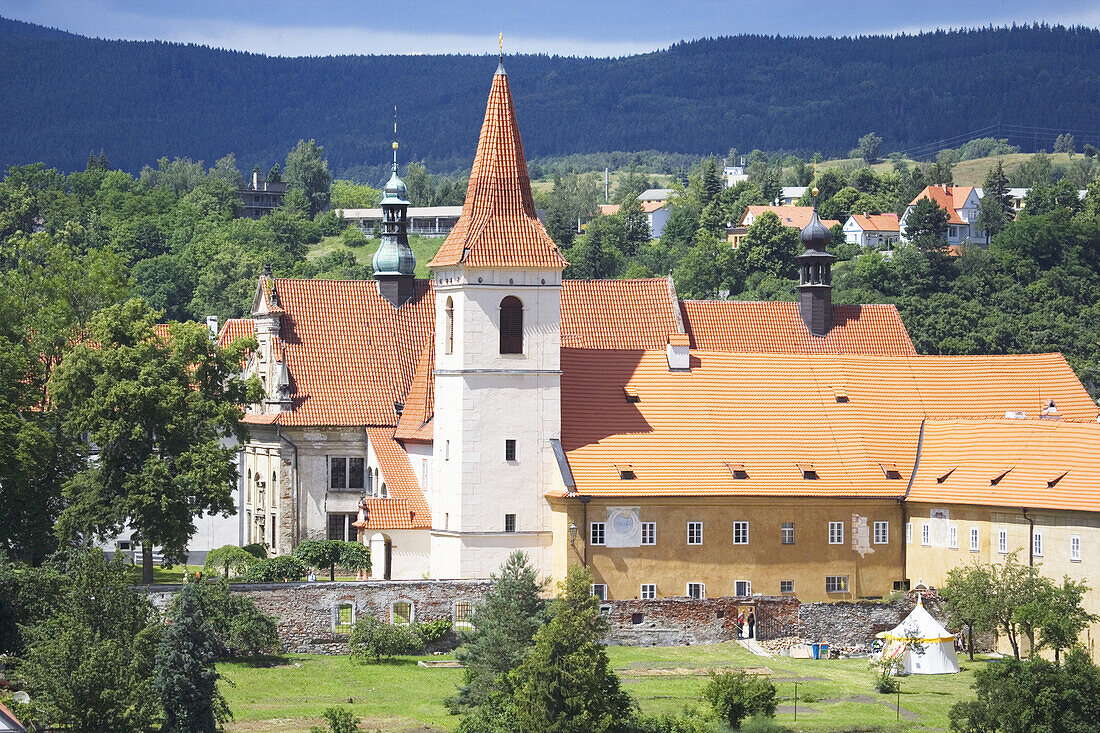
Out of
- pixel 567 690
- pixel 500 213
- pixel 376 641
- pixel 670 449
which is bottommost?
pixel 567 690

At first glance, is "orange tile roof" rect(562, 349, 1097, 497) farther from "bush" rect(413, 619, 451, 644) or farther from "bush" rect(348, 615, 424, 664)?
"bush" rect(348, 615, 424, 664)

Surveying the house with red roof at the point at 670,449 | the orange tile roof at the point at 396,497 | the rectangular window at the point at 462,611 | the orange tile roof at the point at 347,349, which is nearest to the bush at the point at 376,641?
the rectangular window at the point at 462,611

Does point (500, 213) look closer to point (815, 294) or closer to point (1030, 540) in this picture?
point (1030, 540)

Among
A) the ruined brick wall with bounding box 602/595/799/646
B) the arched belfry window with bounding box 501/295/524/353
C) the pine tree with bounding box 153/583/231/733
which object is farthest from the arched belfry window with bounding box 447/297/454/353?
the pine tree with bounding box 153/583/231/733

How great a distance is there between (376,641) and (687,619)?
9558 millimetres

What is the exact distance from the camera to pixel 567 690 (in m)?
45.4

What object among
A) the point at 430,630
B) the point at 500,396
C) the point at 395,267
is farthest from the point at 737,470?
the point at 395,267

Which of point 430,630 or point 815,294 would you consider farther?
point 815,294

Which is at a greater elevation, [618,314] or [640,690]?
[618,314]

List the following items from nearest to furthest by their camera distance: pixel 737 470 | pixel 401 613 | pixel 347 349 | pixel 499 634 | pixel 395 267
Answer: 1. pixel 499 634
2. pixel 401 613
3. pixel 737 470
4. pixel 347 349
5. pixel 395 267

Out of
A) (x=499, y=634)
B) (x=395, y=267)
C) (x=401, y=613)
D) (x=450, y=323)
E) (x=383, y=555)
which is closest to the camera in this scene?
(x=499, y=634)

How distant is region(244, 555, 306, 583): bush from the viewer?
62.3 m

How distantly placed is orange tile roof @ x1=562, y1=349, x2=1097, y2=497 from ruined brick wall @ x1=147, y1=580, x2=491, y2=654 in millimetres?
5720

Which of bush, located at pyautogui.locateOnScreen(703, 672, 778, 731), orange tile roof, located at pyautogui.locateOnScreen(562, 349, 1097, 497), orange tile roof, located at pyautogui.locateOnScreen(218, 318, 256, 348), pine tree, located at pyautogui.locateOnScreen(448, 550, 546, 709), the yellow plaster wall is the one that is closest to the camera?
bush, located at pyautogui.locateOnScreen(703, 672, 778, 731)
